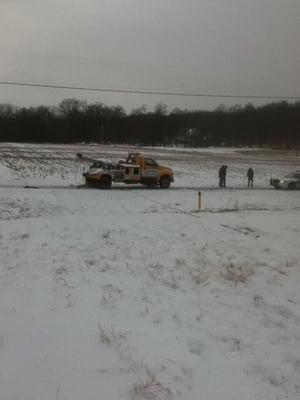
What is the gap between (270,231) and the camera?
15.9 m

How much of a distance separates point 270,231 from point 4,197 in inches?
499

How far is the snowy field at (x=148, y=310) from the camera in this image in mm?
5797

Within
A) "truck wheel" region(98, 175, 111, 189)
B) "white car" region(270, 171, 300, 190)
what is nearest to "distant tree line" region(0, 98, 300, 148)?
"white car" region(270, 171, 300, 190)

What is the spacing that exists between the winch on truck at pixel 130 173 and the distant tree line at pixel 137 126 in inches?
3571

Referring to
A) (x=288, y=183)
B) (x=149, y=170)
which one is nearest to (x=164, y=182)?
(x=149, y=170)

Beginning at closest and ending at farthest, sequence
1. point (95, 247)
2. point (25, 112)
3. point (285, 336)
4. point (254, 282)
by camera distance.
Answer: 1. point (285, 336)
2. point (254, 282)
3. point (95, 247)
4. point (25, 112)

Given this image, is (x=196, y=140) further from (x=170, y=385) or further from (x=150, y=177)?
(x=170, y=385)

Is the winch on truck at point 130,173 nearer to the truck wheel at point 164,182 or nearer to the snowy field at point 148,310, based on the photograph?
the truck wheel at point 164,182

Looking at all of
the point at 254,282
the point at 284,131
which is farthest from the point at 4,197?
the point at 284,131

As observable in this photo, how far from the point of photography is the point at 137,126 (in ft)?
479

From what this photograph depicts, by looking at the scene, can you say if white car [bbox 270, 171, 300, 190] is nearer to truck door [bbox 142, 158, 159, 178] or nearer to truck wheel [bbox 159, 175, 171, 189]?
truck wheel [bbox 159, 175, 171, 189]

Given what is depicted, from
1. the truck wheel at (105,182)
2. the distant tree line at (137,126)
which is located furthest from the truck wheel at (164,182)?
the distant tree line at (137,126)

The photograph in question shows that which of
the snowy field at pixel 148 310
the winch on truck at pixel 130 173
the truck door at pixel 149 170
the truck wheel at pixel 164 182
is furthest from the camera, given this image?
the truck wheel at pixel 164 182

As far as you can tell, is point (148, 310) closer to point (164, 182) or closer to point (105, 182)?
point (105, 182)
